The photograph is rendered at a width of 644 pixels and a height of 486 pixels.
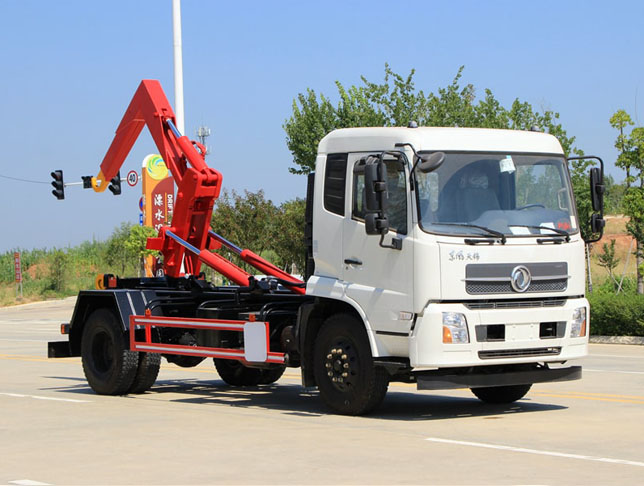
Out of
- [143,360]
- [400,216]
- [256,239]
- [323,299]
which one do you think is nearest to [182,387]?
[143,360]

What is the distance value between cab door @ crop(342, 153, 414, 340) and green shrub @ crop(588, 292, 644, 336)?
1448cm

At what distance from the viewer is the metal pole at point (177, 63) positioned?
30.4m

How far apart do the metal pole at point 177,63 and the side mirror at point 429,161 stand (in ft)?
63.4


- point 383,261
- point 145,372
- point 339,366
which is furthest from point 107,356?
point 383,261

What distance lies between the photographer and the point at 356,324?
12094 millimetres

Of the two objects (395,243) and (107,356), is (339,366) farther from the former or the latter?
(107,356)

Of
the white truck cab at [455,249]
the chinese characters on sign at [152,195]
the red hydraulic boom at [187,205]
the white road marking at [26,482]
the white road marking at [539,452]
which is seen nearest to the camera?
the white road marking at [26,482]

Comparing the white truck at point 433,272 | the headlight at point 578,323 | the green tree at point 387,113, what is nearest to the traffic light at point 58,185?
the green tree at point 387,113

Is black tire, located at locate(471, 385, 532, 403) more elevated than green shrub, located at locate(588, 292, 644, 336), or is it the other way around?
green shrub, located at locate(588, 292, 644, 336)

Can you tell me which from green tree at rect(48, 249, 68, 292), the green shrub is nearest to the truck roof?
the green shrub

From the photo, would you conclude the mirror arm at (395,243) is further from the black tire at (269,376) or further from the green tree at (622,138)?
the green tree at (622,138)

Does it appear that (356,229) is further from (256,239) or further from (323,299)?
(256,239)

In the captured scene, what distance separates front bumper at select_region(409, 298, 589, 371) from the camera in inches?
445

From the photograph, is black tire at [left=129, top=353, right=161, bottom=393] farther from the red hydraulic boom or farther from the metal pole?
the metal pole
